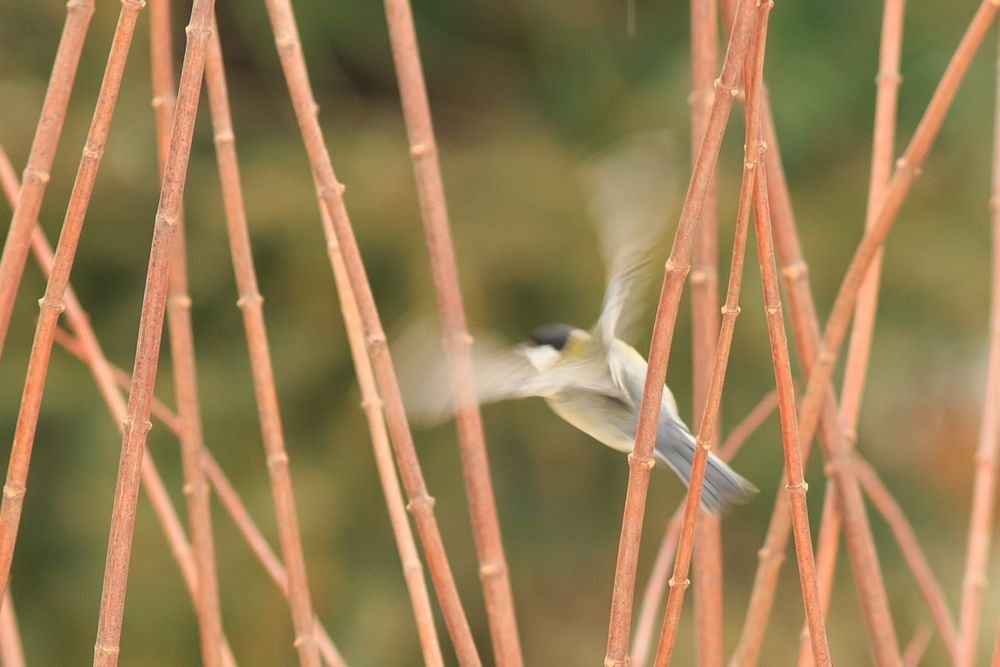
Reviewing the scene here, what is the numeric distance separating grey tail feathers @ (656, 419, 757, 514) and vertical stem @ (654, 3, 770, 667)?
0.10ft

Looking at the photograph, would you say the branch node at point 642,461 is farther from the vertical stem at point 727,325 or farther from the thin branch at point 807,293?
the thin branch at point 807,293


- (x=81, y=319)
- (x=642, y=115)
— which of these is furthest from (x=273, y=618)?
(x=81, y=319)

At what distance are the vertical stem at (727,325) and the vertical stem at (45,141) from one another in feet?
0.67

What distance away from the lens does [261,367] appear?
0.44 metres

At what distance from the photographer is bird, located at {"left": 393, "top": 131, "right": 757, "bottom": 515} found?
385 mm

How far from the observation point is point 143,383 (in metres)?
0.33

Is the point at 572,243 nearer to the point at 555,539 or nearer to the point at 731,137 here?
the point at 731,137

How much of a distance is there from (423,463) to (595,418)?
4.46 feet

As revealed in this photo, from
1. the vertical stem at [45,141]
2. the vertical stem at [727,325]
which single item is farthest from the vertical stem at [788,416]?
the vertical stem at [45,141]

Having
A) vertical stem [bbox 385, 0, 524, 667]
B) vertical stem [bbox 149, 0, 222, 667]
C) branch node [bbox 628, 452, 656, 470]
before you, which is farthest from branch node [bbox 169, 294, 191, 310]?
branch node [bbox 628, 452, 656, 470]

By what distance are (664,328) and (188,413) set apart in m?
0.22

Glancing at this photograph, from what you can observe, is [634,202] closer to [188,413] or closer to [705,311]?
[705,311]

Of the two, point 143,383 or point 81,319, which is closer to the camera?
point 143,383

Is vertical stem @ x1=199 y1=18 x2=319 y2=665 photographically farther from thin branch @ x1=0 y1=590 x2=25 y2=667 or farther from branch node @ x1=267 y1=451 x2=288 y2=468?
thin branch @ x1=0 y1=590 x2=25 y2=667
